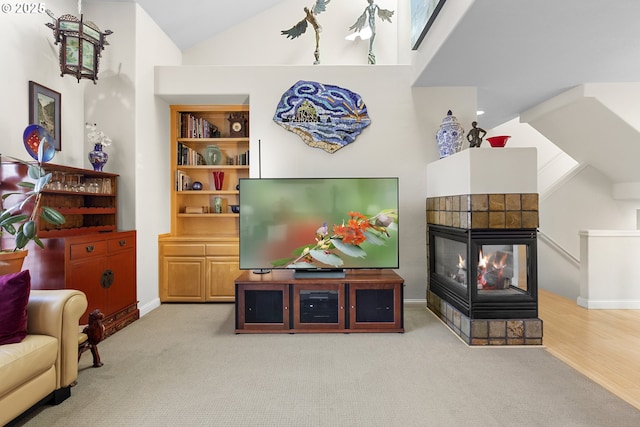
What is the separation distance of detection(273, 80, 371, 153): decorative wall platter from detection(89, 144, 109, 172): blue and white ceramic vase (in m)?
1.72

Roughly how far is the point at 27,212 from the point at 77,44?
1444 millimetres

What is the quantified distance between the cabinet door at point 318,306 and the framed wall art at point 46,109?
249cm

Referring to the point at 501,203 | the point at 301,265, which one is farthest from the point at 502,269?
the point at 301,265

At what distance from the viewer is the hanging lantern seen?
281 centimetres

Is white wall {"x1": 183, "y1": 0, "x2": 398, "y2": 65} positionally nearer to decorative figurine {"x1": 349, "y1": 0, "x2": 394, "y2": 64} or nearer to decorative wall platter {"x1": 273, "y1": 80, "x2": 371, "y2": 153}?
decorative figurine {"x1": 349, "y1": 0, "x2": 394, "y2": 64}

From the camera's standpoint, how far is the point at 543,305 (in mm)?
3965

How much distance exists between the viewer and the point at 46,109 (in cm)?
294

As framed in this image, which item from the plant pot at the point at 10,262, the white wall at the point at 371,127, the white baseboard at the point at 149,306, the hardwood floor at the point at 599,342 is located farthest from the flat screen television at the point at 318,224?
the plant pot at the point at 10,262

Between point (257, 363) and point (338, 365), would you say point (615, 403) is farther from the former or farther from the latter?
point (257, 363)

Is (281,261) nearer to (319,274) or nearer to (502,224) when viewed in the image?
(319,274)

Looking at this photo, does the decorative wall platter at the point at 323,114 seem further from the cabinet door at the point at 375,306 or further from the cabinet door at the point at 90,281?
the cabinet door at the point at 90,281

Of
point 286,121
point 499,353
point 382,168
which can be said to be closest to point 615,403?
point 499,353

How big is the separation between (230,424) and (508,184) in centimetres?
256

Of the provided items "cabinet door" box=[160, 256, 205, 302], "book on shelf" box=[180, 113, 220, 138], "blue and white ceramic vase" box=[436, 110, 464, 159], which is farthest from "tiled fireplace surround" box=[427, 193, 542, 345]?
"book on shelf" box=[180, 113, 220, 138]
